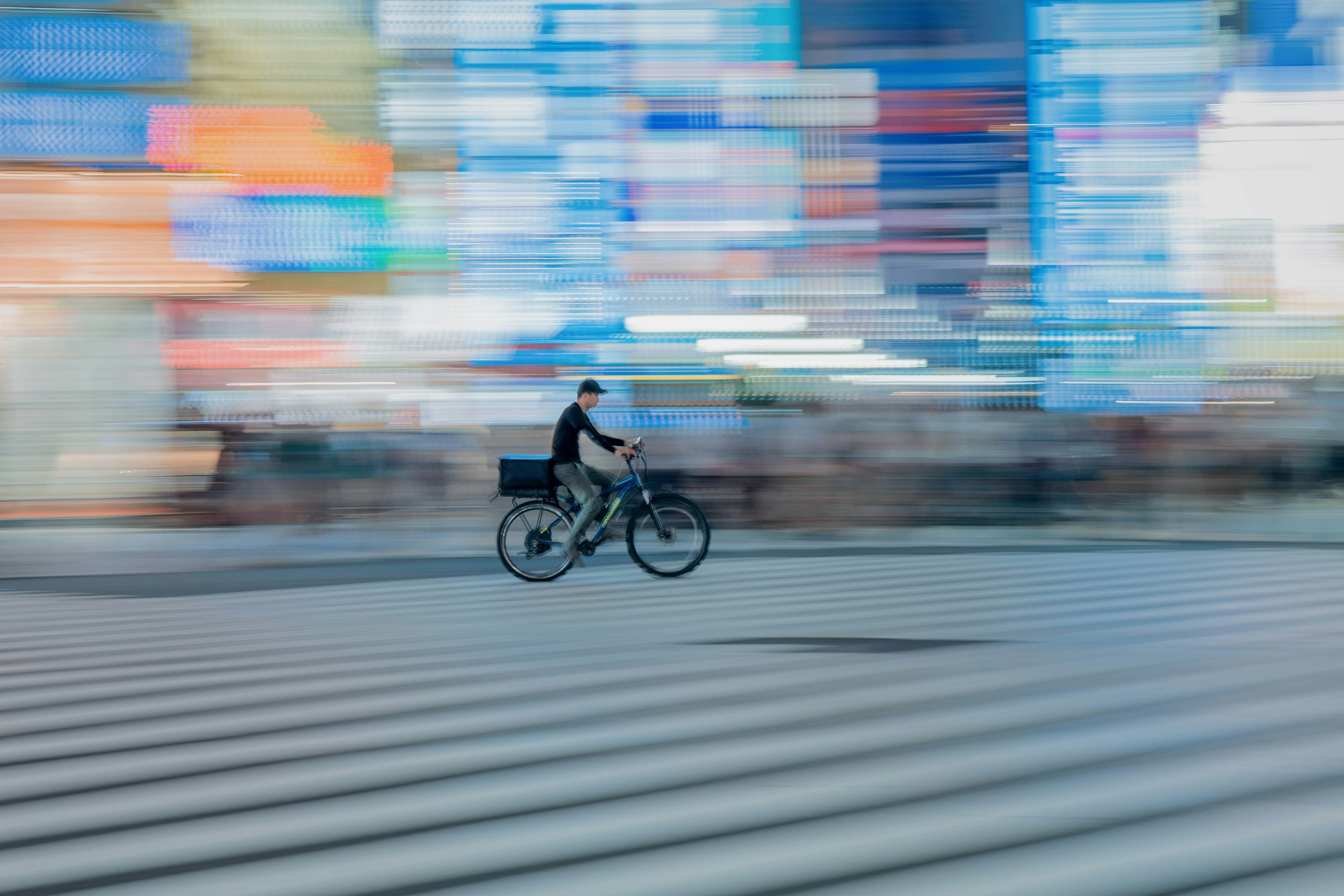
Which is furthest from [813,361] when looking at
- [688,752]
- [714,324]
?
[688,752]

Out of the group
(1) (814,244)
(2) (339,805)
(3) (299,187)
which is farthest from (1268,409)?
(1) (814,244)

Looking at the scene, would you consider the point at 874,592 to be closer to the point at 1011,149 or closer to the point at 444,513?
the point at 444,513

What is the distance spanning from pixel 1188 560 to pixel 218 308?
60.5 ft

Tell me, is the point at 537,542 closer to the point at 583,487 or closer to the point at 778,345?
the point at 583,487

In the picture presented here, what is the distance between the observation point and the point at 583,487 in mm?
8672

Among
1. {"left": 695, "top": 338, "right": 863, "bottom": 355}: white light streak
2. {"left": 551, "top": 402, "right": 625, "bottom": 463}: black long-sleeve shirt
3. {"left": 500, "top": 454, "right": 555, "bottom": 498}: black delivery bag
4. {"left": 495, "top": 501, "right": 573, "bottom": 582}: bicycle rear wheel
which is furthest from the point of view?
{"left": 695, "top": 338, "right": 863, "bottom": 355}: white light streak

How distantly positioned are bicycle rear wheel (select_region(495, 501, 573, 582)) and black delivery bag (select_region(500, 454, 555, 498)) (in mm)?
127

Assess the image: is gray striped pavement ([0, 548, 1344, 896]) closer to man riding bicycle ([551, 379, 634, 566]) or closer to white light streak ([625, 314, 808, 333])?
man riding bicycle ([551, 379, 634, 566])

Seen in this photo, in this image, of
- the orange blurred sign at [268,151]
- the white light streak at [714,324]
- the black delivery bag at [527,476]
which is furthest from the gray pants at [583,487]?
the white light streak at [714,324]

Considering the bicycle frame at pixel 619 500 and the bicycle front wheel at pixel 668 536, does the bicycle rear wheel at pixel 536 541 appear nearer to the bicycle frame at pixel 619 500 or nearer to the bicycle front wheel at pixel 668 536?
the bicycle frame at pixel 619 500

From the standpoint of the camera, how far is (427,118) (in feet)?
97.3

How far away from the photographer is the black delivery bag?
877 centimetres

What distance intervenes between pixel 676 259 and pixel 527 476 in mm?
28840

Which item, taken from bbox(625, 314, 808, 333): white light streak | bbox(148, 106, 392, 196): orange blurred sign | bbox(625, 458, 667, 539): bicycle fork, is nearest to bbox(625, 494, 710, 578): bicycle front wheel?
bbox(625, 458, 667, 539): bicycle fork
